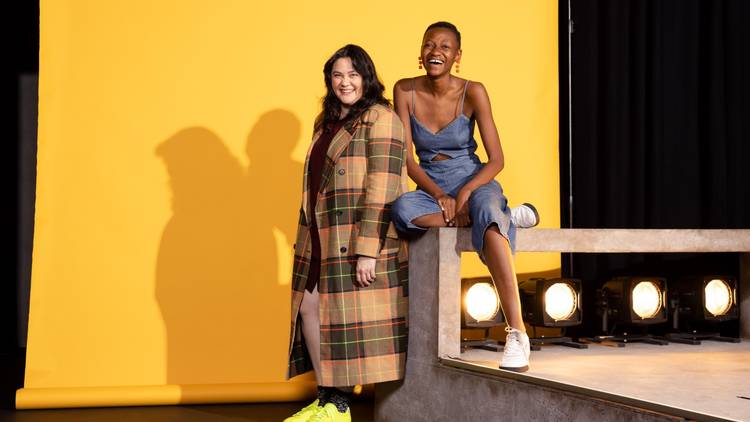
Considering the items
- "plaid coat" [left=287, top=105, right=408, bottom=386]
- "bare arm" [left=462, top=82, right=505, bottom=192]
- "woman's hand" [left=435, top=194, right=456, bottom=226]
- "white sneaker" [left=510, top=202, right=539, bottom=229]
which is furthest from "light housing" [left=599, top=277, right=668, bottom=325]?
"plaid coat" [left=287, top=105, right=408, bottom=386]

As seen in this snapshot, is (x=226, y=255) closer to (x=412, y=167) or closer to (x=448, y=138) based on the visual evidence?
(x=412, y=167)

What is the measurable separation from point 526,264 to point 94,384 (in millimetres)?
2012

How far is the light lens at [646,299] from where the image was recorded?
3.49 m

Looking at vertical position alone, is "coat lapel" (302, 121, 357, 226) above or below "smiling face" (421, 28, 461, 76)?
below

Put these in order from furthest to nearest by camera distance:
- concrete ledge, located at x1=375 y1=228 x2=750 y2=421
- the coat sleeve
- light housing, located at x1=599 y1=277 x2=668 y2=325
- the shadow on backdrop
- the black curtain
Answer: the black curtain, the shadow on backdrop, light housing, located at x1=599 y1=277 x2=668 y2=325, the coat sleeve, concrete ledge, located at x1=375 y1=228 x2=750 y2=421

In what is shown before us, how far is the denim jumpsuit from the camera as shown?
2.88m

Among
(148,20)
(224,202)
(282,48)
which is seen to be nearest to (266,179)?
(224,202)

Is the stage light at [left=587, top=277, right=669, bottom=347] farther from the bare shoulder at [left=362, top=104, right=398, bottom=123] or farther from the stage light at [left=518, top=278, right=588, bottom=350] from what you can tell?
the bare shoulder at [left=362, top=104, right=398, bottom=123]

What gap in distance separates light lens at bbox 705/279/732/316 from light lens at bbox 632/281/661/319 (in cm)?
25

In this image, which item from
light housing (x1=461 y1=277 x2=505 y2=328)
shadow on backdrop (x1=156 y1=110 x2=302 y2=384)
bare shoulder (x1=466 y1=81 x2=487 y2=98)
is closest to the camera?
bare shoulder (x1=466 y1=81 x2=487 y2=98)

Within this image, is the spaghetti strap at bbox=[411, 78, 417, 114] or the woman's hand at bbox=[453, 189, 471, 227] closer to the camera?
the woman's hand at bbox=[453, 189, 471, 227]

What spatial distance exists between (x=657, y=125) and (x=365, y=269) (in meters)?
1.96

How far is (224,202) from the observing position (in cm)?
374

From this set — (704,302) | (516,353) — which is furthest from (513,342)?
(704,302)
